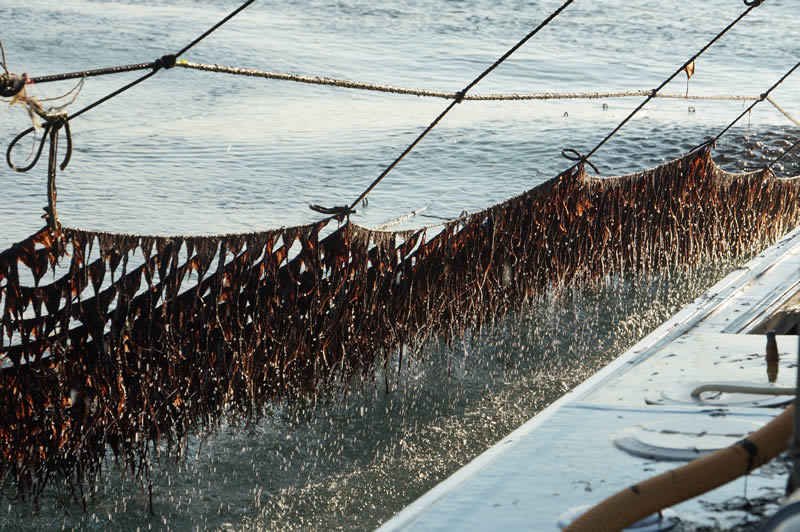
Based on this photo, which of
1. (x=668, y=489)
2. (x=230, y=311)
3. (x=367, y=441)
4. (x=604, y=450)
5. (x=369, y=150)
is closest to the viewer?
(x=668, y=489)

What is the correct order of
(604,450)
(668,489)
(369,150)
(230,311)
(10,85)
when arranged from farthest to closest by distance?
(369,150) → (230,311) → (10,85) → (604,450) → (668,489)

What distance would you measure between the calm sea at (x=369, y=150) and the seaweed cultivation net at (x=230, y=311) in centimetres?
53

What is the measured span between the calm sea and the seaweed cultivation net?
Answer: 0.53 metres

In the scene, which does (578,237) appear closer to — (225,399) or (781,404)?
(225,399)

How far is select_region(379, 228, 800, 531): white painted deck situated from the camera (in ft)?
6.70

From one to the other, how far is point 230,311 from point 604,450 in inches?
88.2

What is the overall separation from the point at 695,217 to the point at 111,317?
16.0 feet

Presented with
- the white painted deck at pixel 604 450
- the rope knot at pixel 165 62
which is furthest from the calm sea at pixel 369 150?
the rope knot at pixel 165 62

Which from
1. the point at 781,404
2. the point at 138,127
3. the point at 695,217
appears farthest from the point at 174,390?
the point at 138,127

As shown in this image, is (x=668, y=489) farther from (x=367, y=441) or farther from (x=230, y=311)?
(x=367, y=441)

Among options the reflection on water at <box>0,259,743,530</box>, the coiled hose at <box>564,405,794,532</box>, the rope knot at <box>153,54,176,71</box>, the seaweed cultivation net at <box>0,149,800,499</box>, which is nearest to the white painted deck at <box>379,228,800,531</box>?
the coiled hose at <box>564,405,794,532</box>

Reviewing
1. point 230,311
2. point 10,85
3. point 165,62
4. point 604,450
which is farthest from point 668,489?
point 230,311

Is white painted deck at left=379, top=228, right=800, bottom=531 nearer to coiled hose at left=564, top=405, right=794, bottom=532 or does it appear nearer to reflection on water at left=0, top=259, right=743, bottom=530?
coiled hose at left=564, top=405, right=794, bottom=532

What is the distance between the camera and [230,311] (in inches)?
167
